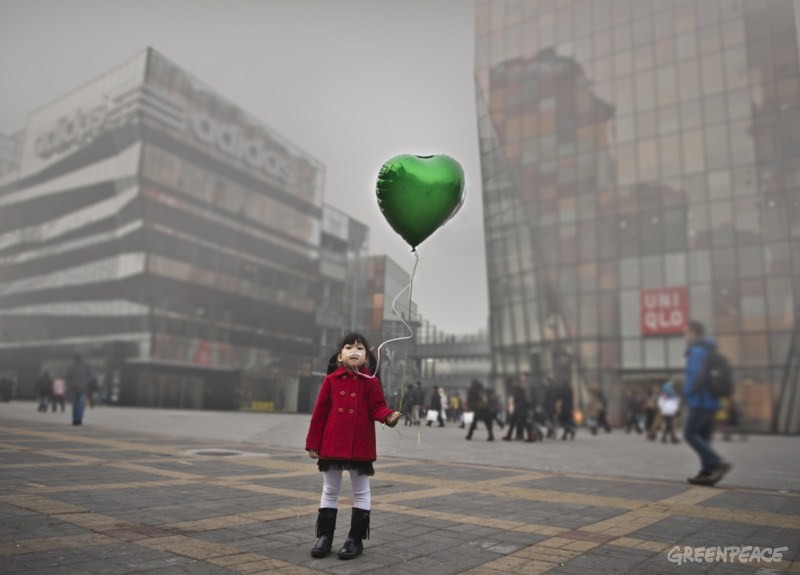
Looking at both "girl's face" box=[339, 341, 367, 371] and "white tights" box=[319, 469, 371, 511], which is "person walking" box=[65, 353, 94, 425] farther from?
"girl's face" box=[339, 341, 367, 371]

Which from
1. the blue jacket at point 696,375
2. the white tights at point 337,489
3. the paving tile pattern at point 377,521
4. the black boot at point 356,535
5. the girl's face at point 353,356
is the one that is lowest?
the paving tile pattern at point 377,521

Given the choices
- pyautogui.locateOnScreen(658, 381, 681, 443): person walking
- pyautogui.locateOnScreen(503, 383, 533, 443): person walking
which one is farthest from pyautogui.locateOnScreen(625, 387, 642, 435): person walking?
pyautogui.locateOnScreen(503, 383, 533, 443): person walking

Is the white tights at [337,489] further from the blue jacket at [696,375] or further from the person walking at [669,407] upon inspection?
the blue jacket at [696,375]

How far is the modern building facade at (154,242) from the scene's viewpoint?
50344mm

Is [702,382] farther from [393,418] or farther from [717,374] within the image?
[393,418]

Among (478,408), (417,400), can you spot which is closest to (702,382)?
(417,400)

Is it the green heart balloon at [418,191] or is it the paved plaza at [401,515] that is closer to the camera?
the paved plaza at [401,515]

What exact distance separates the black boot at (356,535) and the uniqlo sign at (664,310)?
2.46 m

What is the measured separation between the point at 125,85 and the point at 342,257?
27.2m

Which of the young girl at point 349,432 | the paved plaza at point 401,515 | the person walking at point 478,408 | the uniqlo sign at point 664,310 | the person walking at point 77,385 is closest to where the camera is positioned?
→ the uniqlo sign at point 664,310

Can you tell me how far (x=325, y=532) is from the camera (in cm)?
440

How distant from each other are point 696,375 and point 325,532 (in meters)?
3.05

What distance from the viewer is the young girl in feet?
14.5

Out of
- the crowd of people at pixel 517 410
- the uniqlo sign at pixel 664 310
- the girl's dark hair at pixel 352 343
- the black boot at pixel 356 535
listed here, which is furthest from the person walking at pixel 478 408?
the uniqlo sign at pixel 664 310
